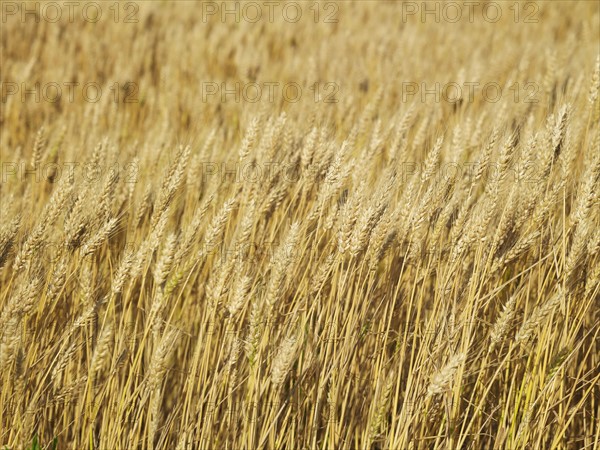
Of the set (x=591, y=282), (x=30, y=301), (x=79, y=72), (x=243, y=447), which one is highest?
(x=79, y=72)

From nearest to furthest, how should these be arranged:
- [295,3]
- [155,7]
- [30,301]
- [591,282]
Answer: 1. [30,301]
2. [591,282]
3. [155,7]
4. [295,3]

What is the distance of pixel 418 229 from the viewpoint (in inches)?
60.6

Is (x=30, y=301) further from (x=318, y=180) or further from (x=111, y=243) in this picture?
(x=318, y=180)

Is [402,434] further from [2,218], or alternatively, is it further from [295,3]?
[295,3]

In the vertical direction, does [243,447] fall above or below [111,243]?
below

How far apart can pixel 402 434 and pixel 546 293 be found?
70 cm

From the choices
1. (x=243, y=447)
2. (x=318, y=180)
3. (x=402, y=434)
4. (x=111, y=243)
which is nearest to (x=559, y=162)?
(x=318, y=180)

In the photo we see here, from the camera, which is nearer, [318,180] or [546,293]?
[546,293]

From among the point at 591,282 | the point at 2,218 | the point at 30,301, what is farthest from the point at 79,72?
the point at 591,282


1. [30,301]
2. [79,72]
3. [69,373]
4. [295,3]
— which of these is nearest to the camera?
[30,301]

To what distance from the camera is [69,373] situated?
1.62 m

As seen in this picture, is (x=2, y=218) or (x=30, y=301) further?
(x=2, y=218)

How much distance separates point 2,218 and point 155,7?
4.56 meters

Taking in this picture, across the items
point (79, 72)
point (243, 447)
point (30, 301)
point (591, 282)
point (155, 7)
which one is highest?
point (155, 7)
